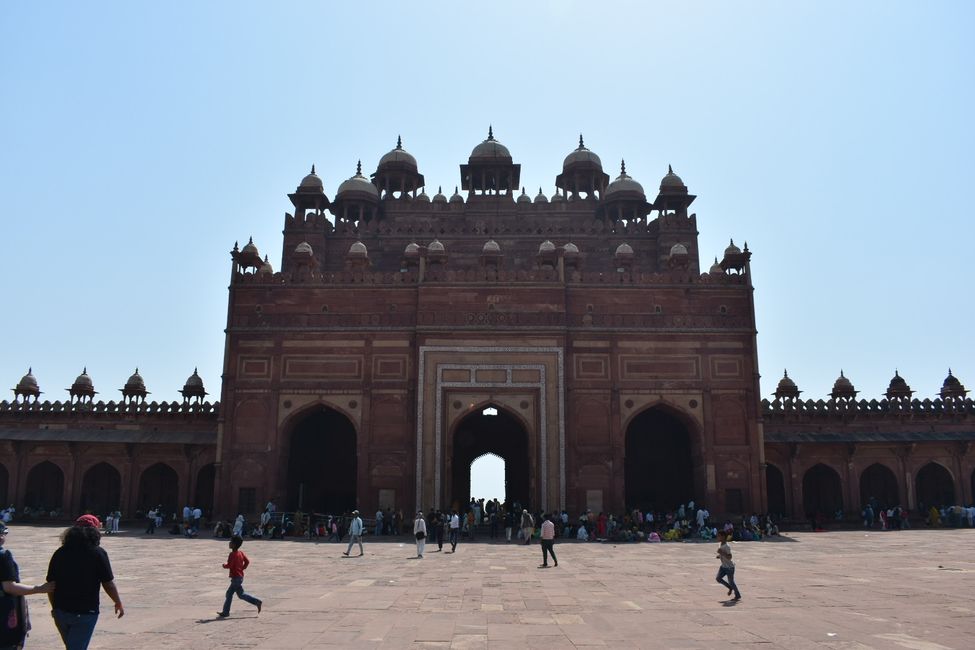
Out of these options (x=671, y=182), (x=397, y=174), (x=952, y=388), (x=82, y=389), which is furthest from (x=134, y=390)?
(x=952, y=388)

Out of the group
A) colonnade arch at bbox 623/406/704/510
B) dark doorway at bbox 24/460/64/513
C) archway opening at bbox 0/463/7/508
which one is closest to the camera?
colonnade arch at bbox 623/406/704/510

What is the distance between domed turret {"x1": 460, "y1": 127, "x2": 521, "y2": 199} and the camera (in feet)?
113

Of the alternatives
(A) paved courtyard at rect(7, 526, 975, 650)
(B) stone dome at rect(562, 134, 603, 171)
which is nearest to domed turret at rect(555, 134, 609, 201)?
(B) stone dome at rect(562, 134, 603, 171)

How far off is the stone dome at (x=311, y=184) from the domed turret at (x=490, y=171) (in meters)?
6.26

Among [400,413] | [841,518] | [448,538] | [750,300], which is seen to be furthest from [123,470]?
[841,518]

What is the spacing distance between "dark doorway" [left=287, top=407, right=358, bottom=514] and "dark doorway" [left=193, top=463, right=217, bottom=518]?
3719mm

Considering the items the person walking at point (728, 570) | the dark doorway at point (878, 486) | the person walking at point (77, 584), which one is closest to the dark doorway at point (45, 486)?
the person walking at point (728, 570)

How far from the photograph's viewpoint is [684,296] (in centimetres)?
2552

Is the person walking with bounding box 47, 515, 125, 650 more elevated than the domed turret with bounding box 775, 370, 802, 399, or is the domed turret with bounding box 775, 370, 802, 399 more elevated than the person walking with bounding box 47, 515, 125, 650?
the domed turret with bounding box 775, 370, 802, 399

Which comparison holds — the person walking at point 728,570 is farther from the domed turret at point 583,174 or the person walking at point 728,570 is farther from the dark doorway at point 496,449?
the domed turret at point 583,174

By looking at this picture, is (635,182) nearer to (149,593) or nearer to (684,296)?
(684,296)

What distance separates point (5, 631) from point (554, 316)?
69.9ft

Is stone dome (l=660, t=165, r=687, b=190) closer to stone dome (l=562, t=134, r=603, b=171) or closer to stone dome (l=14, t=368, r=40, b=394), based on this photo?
stone dome (l=562, t=134, r=603, b=171)

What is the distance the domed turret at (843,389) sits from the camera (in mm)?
31609
